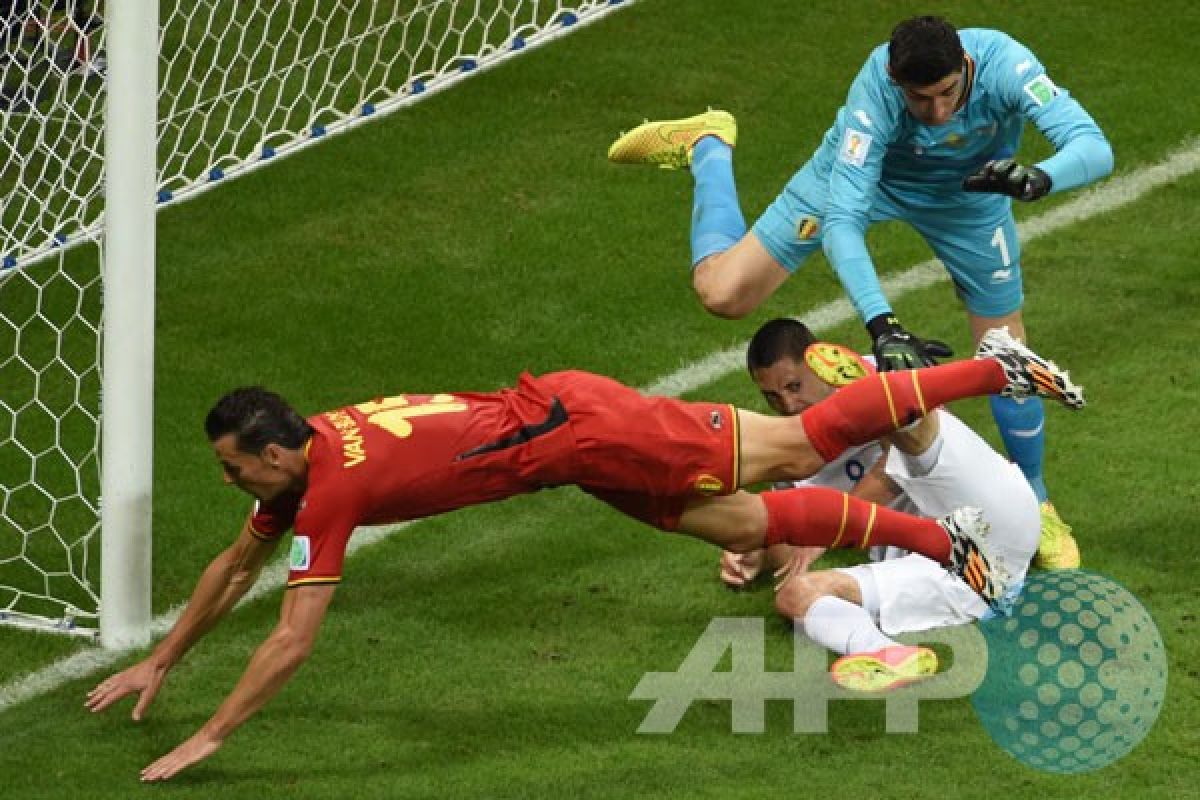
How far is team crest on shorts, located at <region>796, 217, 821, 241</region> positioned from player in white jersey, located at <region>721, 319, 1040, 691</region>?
31.3 inches

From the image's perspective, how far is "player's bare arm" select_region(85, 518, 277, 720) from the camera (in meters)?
7.89

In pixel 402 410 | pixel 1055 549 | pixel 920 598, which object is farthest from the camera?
pixel 1055 549

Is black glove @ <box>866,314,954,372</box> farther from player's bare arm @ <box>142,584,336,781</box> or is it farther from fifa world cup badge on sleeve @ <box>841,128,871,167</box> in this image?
player's bare arm @ <box>142,584,336,781</box>

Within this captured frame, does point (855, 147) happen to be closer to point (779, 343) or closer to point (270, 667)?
point (779, 343)

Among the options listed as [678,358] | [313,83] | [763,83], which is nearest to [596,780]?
[678,358]

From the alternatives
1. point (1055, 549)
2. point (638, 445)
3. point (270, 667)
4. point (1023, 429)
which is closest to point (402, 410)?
point (638, 445)

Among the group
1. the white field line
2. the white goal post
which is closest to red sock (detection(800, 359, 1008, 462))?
the white field line

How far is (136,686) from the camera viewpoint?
7.99m

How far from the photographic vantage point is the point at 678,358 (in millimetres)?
10656

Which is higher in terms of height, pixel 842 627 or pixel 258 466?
pixel 258 466

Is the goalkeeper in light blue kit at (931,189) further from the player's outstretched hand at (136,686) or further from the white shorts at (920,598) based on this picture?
the player's outstretched hand at (136,686)

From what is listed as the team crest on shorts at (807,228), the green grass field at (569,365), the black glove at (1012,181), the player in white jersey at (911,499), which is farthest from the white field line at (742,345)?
the black glove at (1012,181)

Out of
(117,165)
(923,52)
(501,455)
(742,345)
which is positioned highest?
(923,52)

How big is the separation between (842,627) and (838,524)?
0.40 meters
